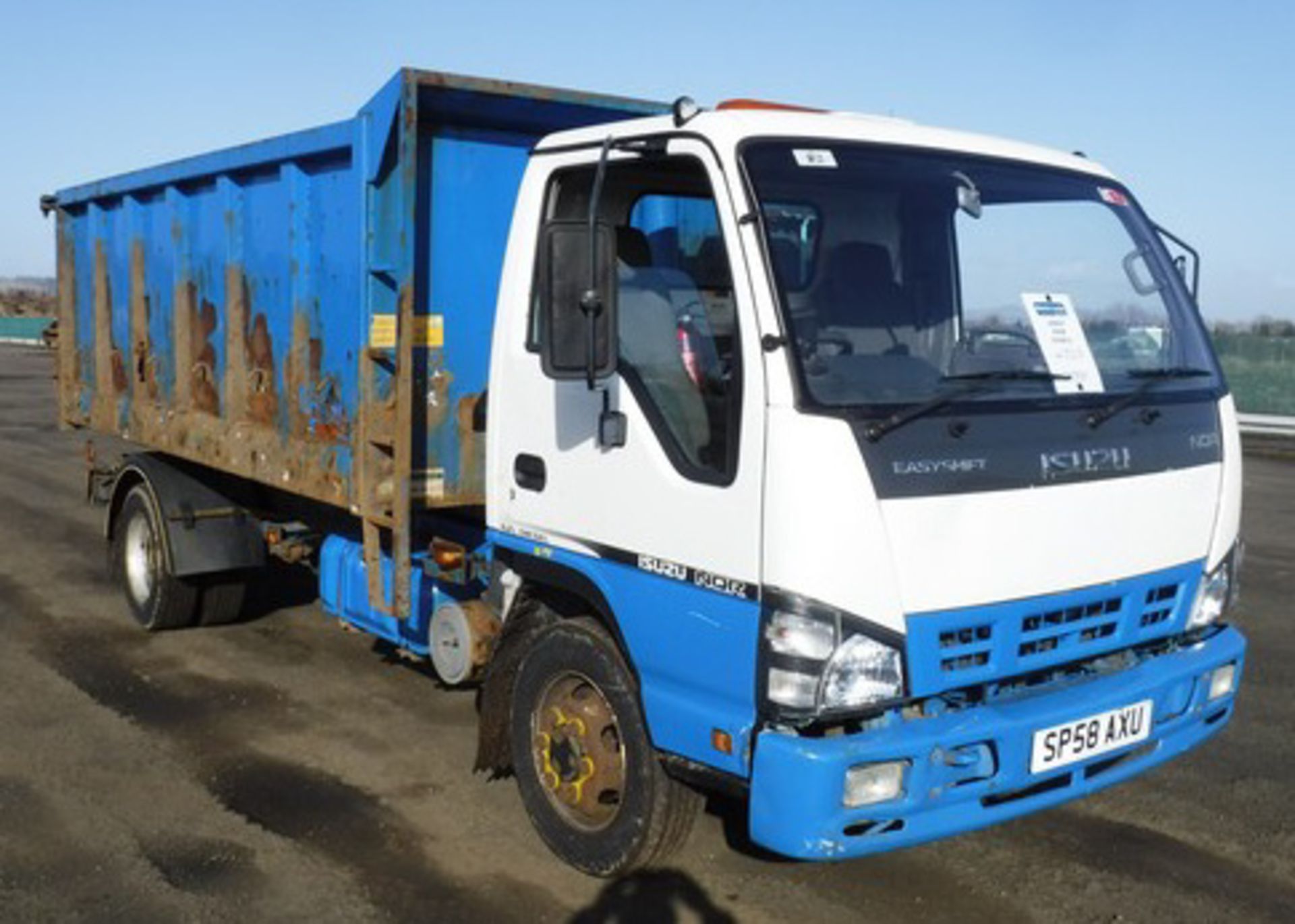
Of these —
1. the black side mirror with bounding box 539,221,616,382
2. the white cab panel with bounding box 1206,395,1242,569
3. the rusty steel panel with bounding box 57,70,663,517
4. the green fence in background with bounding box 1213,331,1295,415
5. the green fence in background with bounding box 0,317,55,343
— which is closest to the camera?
the black side mirror with bounding box 539,221,616,382

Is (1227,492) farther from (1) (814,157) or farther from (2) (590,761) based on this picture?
(2) (590,761)

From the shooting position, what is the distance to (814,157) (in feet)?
11.4

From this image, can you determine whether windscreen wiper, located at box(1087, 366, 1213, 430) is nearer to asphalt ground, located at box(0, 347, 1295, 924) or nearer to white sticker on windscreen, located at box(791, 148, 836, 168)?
white sticker on windscreen, located at box(791, 148, 836, 168)

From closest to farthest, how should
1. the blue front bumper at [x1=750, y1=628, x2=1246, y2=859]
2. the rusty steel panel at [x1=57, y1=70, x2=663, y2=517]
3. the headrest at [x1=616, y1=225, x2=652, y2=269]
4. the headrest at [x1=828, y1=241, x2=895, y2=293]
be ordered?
the blue front bumper at [x1=750, y1=628, x2=1246, y2=859] → the headrest at [x1=828, y1=241, x2=895, y2=293] → the headrest at [x1=616, y1=225, x2=652, y2=269] → the rusty steel panel at [x1=57, y1=70, x2=663, y2=517]

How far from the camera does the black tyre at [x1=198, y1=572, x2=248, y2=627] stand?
22.7 ft

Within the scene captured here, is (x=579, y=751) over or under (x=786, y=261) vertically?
under

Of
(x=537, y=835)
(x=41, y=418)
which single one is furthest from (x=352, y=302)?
(x=41, y=418)

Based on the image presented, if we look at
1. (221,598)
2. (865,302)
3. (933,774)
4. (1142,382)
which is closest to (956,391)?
(865,302)

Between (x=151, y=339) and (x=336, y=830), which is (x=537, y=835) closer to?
(x=336, y=830)

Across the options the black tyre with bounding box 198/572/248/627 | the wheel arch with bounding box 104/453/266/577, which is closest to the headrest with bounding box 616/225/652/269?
the wheel arch with bounding box 104/453/266/577

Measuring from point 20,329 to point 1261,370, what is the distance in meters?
48.8

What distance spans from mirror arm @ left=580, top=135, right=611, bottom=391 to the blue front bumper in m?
1.10

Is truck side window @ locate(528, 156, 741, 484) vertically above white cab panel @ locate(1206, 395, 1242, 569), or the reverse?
truck side window @ locate(528, 156, 741, 484)

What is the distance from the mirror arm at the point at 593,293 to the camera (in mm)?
3248
